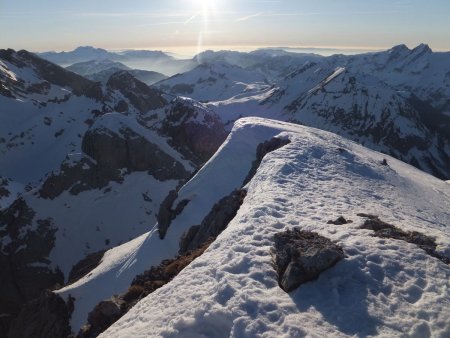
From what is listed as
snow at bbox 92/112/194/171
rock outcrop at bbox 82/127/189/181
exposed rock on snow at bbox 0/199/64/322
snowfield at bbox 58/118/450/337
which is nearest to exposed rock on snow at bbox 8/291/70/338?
snowfield at bbox 58/118/450/337

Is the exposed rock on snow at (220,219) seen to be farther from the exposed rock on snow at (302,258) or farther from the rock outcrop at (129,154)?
the rock outcrop at (129,154)

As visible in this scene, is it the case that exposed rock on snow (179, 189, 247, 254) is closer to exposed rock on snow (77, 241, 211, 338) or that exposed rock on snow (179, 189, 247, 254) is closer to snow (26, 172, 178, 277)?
exposed rock on snow (77, 241, 211, 338)

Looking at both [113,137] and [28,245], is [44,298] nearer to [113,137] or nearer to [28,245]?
[28,245]

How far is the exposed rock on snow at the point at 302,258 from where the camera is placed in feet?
47.5

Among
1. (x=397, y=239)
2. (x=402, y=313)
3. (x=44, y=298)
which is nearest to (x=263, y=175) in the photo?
(x=397, y=239)

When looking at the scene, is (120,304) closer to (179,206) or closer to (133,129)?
(179,206)

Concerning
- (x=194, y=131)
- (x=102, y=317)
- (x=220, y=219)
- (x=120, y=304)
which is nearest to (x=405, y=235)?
(x=220, y=219)

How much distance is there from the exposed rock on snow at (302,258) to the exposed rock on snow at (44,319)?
29.2 meters

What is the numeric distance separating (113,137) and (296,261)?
87623 mm

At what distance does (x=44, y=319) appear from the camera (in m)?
39.7

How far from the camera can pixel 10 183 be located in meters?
118

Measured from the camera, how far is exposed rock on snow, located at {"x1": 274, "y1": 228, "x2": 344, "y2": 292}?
14.5m

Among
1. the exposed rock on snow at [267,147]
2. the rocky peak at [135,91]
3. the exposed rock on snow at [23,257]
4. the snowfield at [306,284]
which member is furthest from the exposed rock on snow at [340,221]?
the rocky peak at [135,91]

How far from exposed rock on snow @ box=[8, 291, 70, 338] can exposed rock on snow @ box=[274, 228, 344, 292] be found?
2921 centimetres
